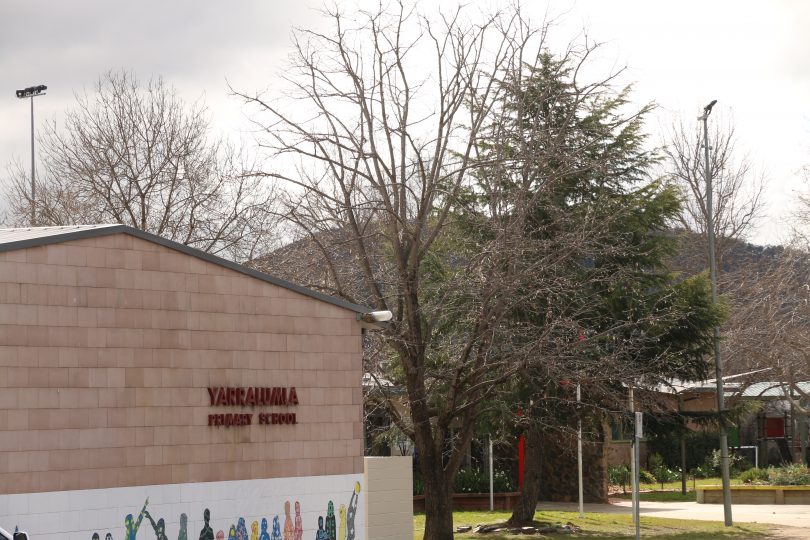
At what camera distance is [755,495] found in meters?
36.4

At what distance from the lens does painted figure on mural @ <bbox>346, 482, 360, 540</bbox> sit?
17984 millimetres

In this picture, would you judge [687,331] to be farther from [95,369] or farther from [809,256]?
[95,369]

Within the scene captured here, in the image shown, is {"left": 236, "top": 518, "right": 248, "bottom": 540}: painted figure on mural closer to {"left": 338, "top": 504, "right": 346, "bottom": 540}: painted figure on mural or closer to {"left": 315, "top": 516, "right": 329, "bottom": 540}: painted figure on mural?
{"left": 315, "top": 516, "right": 329, "bottom": 540}: painted figure on mural

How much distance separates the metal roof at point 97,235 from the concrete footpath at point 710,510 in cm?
1635

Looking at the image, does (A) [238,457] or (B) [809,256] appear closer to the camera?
(A) [238,457]

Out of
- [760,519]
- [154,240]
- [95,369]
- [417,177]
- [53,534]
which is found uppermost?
[417,177]

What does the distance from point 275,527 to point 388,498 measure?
362 cm

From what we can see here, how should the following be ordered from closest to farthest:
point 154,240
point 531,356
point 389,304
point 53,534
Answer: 1. point 53,534
2. point 154,240
3. point 531,356
4. point 389,304

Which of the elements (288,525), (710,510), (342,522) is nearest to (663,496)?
(710,510)

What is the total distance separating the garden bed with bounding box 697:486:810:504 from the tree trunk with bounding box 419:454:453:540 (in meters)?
15.6

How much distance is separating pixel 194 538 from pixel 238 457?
1289 millimetres

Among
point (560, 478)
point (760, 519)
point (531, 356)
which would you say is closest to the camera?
point (531, 356)

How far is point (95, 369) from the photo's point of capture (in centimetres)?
1498

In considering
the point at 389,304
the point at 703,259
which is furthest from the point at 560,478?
the point at 703,259
